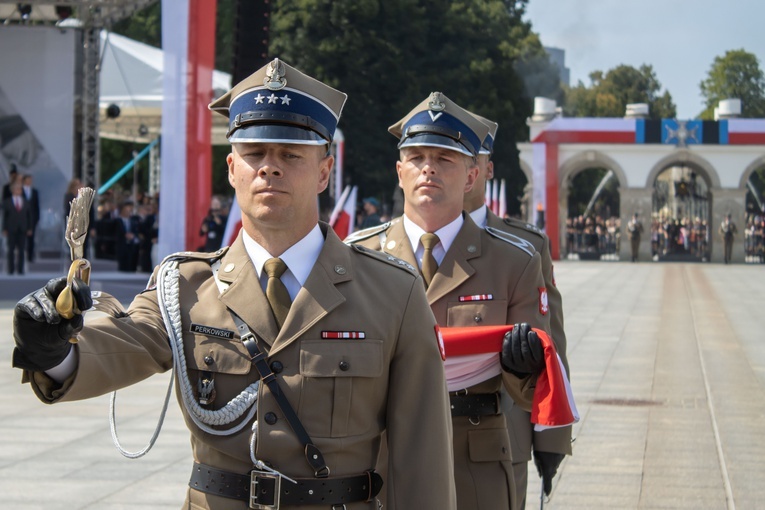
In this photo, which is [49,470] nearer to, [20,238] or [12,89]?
[20,238]

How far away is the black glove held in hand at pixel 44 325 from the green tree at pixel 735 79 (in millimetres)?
96081

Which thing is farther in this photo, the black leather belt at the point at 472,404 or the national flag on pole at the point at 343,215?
the national flag on pole at the point at 343,215

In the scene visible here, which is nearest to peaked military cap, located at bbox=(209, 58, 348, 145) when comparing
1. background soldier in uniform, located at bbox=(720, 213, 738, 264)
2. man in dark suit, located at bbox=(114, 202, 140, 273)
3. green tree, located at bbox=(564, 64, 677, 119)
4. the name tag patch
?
the name tag patch

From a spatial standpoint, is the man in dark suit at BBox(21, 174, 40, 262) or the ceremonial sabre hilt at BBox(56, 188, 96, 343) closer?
the ceremonial sabre hilt at BBox(56, 188, 96, 343)

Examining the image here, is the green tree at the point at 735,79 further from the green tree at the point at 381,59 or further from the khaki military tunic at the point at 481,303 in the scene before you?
the khaki military tunic at the point at 481,303

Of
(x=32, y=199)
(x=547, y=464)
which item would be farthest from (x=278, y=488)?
(x=32, y=199)

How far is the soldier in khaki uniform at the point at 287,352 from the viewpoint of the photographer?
3.10m

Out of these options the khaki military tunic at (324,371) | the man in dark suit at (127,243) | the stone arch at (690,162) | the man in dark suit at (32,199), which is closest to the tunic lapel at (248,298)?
the khaki military tunic at (324,371)

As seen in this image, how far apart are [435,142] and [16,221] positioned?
60.0 ft

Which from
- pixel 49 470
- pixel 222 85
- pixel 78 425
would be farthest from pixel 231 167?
pixel 222 85

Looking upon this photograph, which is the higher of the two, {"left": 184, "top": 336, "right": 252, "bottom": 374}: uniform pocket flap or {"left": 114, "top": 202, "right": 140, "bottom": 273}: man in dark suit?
{"left": 114, "top": 202, "right": 140, "bottom": 273}: man in dark suit

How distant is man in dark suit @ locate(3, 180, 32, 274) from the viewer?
2209 centimetres

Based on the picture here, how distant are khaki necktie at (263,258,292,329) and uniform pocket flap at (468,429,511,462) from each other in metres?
1.64

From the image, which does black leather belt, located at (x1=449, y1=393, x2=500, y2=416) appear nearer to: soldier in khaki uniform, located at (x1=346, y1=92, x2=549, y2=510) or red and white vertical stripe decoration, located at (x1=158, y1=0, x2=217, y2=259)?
soldier in khaki uniform, located at (x1=346, y1=92, x2=549, y2=510)
